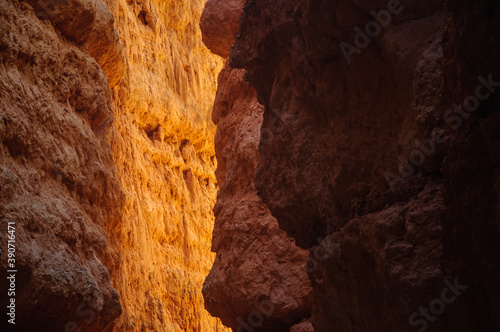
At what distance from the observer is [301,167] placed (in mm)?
4086

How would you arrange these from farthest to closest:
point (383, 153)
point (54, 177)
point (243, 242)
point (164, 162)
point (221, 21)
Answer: point (164, 162) < point (221, 21) < point (243, 242) < point (54, 177) < point (383, 153)

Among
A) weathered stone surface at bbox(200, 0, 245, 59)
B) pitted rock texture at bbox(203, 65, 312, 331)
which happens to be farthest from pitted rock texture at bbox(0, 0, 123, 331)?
weathered stone surface at bbox(200, 0, 245, 59)

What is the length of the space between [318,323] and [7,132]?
348 centimetres

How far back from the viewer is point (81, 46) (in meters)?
7.66

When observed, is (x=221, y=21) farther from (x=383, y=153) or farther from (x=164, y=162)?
(x=164, y=162)

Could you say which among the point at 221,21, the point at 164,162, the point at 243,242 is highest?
the point at 164,162

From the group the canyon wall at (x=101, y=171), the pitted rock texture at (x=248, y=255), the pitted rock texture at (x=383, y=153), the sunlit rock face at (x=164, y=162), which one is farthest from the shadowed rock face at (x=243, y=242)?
the sunlit rock face at (x=164, y=162)

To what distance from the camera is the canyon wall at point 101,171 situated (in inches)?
199

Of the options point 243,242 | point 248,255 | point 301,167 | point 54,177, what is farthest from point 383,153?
point 54,177

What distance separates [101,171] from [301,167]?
376 cm

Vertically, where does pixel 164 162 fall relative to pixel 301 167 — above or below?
above

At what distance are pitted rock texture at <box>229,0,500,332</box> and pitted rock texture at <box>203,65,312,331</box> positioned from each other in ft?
3.81

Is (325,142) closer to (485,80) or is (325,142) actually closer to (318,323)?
(318,323)

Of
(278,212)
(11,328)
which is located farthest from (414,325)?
(11,328)
